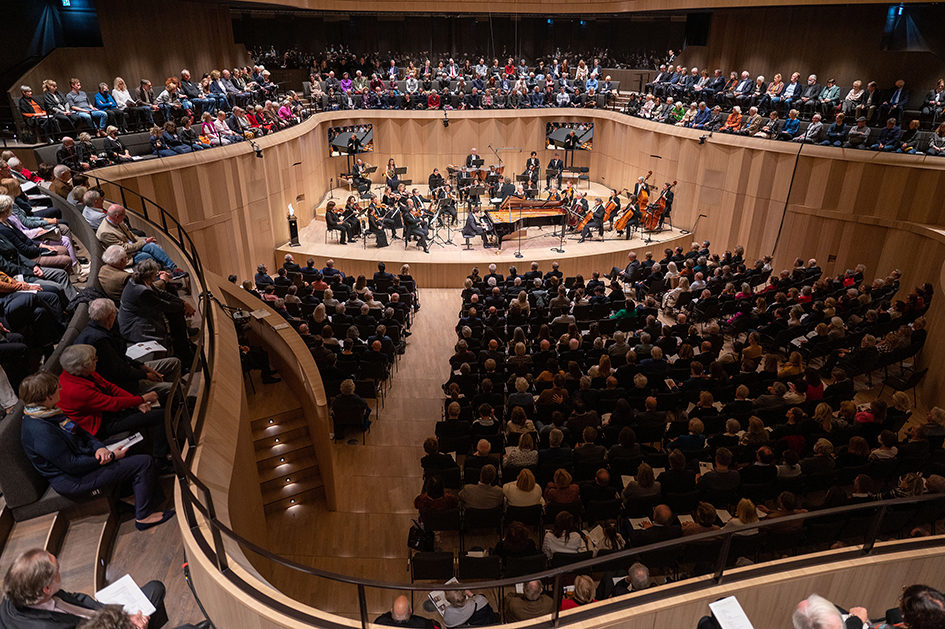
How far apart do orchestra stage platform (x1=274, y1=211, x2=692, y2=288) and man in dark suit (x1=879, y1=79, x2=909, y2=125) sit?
5621 mm

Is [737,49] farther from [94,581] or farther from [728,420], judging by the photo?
[94,581]

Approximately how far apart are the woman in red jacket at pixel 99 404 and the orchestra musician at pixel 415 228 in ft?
36.9

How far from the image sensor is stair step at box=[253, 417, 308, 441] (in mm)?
7594

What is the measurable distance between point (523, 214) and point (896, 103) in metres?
9.16

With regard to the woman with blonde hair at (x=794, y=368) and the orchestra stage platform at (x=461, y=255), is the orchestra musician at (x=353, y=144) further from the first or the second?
the woman with blonde hair at (x=794, y=368)

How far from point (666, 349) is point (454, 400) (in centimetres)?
382

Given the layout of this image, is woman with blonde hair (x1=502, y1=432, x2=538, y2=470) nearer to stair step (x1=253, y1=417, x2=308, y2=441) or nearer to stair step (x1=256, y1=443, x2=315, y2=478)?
stair step (x1=256, y1=443, x2=315, y2=478)

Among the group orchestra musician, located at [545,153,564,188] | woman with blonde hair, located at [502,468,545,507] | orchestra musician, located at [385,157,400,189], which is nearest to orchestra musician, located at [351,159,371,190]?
orchestra musician, located at [385,157,400,189]

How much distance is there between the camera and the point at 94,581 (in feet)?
11.5

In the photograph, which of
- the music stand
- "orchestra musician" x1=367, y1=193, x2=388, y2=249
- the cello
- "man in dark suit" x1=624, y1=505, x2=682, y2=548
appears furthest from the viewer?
the cello

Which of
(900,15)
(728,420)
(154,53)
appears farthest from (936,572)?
(154,53)

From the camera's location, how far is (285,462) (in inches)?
301

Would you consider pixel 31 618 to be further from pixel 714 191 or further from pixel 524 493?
pixel 714 191

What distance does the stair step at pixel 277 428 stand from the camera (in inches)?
299
